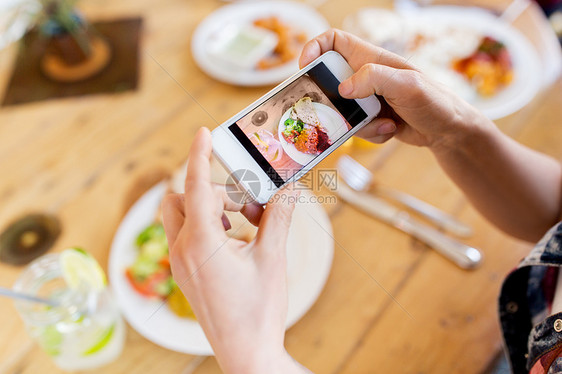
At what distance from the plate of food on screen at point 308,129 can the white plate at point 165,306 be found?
110mm

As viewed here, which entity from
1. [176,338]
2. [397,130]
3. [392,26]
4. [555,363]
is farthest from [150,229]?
[392,26]

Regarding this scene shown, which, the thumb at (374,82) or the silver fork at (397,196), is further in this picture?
the silver fork at (397,196)

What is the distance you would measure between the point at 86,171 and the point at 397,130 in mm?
522

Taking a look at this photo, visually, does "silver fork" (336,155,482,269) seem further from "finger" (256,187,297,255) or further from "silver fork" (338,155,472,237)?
"finger" (256,187,297,255)

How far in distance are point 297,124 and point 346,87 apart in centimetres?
6

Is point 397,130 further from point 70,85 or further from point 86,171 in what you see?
point 70,85

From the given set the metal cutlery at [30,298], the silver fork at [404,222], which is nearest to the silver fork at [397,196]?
the silver fork at [404,222]

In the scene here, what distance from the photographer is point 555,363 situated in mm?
417

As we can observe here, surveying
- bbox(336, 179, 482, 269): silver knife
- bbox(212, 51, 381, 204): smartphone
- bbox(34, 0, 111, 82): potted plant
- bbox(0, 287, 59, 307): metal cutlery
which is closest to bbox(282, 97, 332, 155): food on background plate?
bbox(212, 51, 381, 204): smartphone

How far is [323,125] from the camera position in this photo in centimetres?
46

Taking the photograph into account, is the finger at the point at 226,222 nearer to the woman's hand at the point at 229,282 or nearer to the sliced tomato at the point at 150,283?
the woman's hand at the point at 229,282

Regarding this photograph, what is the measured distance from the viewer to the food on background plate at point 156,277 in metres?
0.56

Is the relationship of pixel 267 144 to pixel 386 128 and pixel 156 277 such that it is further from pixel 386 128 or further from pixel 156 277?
pixel 156 277

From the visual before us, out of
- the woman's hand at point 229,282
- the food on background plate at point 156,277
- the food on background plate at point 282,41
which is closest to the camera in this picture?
the woman's hand at point 229,282
